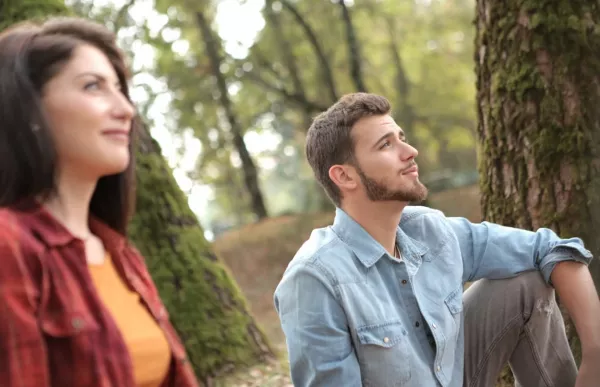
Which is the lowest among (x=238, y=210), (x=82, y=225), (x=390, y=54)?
(x=238, y=210)

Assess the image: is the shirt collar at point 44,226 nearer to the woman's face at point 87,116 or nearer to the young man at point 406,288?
the woman's face at point 87,116

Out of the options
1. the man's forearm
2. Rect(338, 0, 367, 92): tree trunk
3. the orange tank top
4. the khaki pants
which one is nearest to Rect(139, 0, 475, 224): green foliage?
Rect(338, 0, 367, 92): tree trunk

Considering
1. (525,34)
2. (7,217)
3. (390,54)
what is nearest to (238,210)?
(390,54)

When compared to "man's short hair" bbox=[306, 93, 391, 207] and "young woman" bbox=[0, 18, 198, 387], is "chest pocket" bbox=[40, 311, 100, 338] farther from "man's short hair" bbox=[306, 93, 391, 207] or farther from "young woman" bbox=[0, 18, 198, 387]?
"man's short hair" bbox=[306, 93, 391, 207]

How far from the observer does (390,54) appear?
62.2 ft

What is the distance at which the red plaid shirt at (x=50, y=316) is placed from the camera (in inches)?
61.5

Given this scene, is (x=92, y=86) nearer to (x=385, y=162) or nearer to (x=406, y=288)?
(x=385, y=162)

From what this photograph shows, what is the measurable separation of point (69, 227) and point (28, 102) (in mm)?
346

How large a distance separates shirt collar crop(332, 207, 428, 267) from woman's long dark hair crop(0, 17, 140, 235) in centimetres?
128

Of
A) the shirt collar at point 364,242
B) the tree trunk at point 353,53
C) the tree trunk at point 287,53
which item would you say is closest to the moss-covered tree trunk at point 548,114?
the shirt collar at point 364,242

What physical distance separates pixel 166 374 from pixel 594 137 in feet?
7.49

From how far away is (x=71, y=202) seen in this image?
1.87m

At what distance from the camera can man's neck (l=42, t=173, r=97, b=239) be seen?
184cm

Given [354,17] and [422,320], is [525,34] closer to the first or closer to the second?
[422,320]
